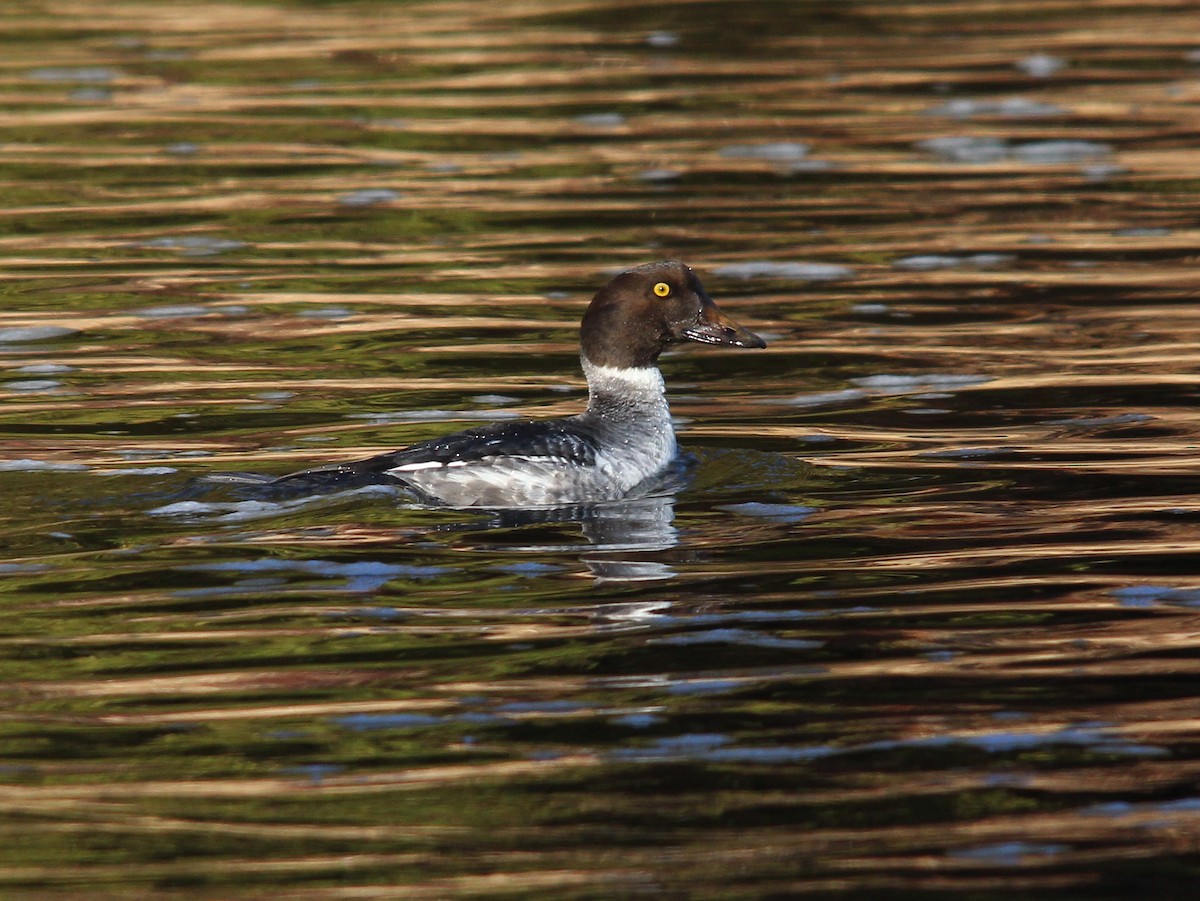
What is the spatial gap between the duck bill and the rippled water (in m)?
0.49

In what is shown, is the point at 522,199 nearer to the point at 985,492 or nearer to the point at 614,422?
the point at 614,422

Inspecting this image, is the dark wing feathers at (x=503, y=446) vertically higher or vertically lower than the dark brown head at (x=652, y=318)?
lower

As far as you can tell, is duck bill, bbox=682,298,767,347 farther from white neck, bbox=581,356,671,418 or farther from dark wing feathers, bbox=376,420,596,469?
dark wing feathers, bbox=376,420,596,469

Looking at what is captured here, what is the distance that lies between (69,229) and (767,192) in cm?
535

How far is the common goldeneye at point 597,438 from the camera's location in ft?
31.3

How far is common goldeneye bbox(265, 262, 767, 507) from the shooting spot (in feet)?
31.3

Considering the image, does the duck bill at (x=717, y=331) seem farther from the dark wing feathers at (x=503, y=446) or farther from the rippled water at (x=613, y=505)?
the dark wing feathers at (x=503, y=446)

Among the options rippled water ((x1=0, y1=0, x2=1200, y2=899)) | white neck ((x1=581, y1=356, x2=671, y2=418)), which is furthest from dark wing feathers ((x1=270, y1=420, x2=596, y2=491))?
white neck ((x1=581, y1=356, x2=671, y2=418))

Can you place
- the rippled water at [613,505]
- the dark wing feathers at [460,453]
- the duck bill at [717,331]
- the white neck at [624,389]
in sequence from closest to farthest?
the rippled water at [613,505] < the dark wing feathers at [460,453] < the white neck at [624,389] < the duck bill at [717,331]

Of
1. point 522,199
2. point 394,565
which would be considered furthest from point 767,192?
point 394,565

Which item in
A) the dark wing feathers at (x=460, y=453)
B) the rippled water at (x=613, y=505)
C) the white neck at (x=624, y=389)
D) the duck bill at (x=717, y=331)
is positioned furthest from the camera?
the duck bill at (x=717, y=331)

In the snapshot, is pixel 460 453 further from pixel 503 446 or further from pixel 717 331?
pixel 717 331

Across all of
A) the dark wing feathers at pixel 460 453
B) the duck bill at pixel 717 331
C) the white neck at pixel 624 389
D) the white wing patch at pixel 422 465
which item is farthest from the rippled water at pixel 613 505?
the duck bill at pixel 717 331

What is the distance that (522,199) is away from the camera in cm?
1636
